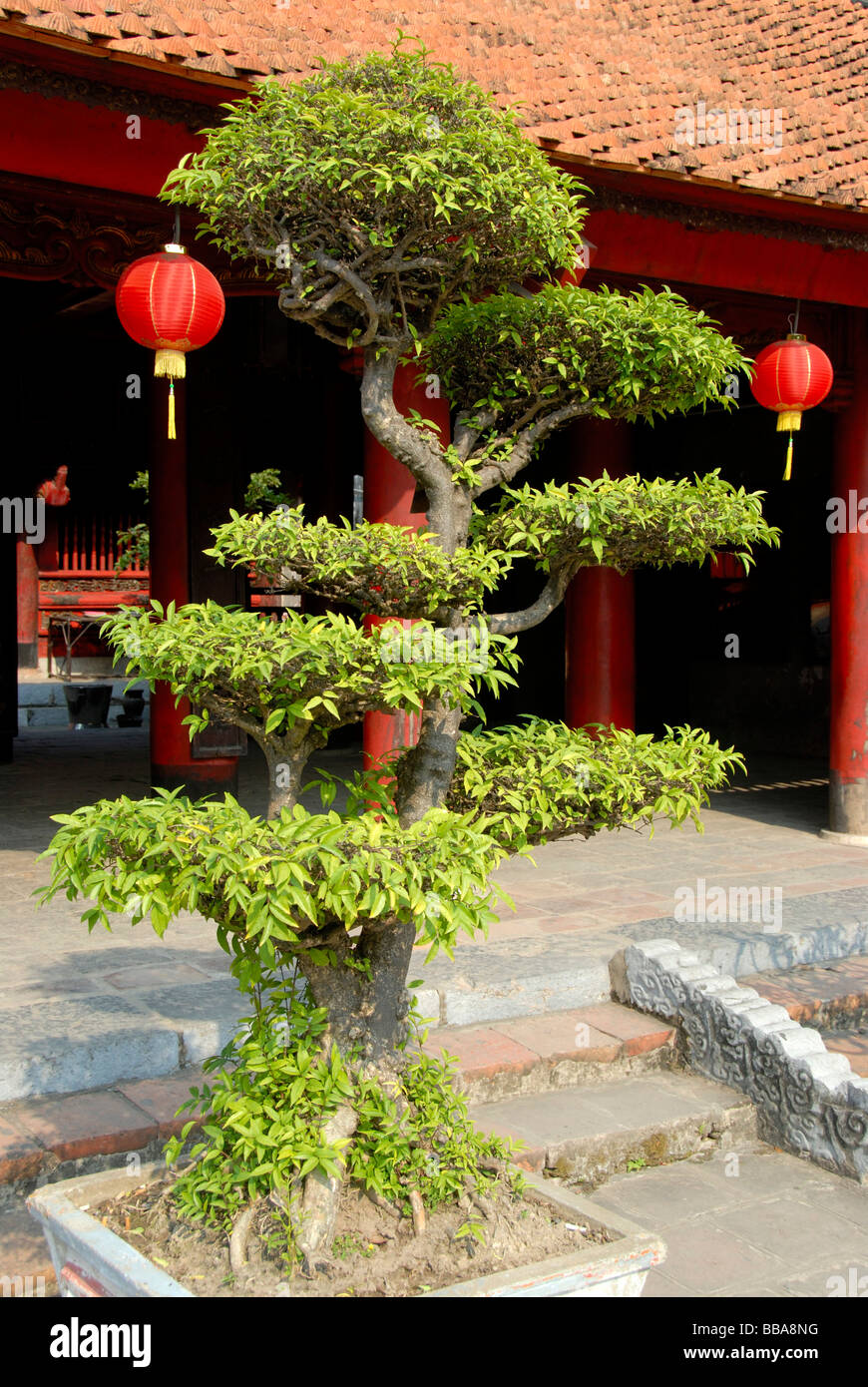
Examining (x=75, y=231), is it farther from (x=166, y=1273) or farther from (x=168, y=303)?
(x=166, y=1273)

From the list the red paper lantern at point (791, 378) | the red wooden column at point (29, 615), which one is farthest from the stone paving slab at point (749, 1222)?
the red wooden column at point (29, 615)

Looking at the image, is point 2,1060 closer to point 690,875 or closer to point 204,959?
point 204,959

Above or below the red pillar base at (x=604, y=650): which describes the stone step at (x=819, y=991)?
below

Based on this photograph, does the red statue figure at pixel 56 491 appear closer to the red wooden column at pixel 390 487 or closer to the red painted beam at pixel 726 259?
the red wooden column at pixel 390 487

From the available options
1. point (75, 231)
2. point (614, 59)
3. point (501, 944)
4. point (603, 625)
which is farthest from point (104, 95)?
point (603, 625)

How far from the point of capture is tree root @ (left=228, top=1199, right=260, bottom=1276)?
245 centimetres

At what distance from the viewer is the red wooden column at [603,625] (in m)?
8.53

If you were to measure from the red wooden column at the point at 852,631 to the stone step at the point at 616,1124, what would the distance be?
383 cm

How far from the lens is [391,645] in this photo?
97.5 inches

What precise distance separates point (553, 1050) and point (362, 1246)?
1.68 m

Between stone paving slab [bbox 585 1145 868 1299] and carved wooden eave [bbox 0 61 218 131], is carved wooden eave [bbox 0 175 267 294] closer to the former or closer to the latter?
carved wooden eave [bbox 0 61 218 131]

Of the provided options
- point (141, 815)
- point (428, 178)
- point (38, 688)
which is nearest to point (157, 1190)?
point (141, 815)

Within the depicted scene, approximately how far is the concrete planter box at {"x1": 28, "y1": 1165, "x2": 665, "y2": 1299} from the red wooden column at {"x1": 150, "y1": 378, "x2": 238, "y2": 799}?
16.6 ft

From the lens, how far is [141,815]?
2.49 metres
